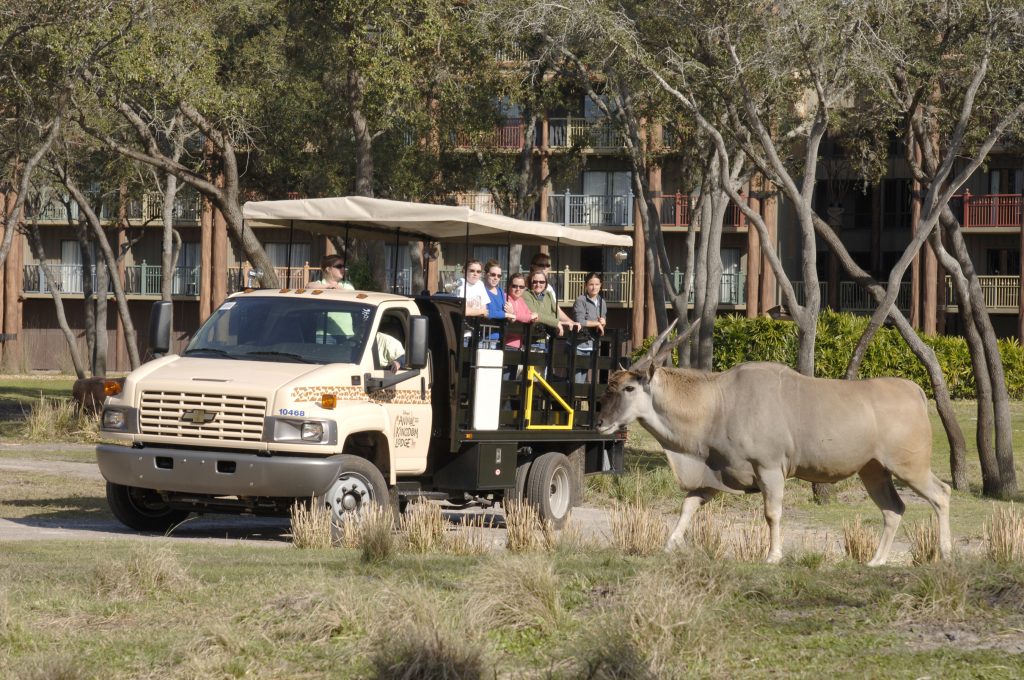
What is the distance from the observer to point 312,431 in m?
13.8

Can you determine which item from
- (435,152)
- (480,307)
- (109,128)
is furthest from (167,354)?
(435,152)

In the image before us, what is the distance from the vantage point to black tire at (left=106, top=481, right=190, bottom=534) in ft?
49.0

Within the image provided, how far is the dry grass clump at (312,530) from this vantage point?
1302cm

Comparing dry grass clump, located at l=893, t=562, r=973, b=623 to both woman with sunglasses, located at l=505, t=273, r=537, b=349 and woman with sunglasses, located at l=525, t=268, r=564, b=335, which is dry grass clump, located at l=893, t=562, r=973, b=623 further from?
woman with sunglasses, located at l=525, t=268, r=564, b=335

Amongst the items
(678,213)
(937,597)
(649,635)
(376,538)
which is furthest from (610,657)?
(678,213)

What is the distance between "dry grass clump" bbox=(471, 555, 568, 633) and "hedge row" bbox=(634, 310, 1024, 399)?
116 feet

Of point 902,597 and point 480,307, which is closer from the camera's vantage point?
point 902,597

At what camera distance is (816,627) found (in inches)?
358

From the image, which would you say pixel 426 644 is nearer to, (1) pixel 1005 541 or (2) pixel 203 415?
(1) pixel 1005 541

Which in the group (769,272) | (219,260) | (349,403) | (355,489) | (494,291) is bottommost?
(355,489)

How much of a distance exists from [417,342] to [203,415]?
2048 mm

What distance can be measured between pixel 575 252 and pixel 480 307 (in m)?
47.2

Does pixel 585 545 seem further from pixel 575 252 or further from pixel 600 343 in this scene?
pixel 575 252

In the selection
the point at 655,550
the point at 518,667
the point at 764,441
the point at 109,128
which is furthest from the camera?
the point at 109,128
